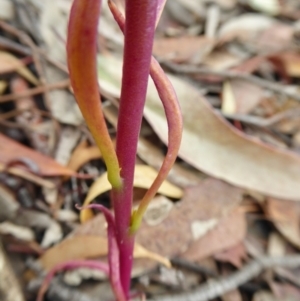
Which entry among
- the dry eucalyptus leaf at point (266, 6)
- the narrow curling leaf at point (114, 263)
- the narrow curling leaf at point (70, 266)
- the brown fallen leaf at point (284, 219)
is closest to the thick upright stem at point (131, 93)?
the narrow curling leaf at point (114, 263)

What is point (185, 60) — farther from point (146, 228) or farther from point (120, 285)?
point (120, 285)

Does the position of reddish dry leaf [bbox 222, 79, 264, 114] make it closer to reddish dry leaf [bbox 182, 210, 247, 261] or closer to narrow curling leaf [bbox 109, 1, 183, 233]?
reddish dry leaf [bbox 182, 210, 247, 261]

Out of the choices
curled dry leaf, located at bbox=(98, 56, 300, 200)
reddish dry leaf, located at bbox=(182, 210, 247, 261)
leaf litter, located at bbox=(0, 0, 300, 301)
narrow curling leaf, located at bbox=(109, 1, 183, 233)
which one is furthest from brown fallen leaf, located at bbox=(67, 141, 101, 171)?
narrow curling leaf, located at bbox=(109, 1, 183, 233)

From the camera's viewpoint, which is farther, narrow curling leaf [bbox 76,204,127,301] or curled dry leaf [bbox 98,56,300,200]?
curled dry leaf [bbox 98,56,300,200]

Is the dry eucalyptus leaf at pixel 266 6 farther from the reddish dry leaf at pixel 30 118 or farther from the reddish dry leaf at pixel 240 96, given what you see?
the reddish dry leaf at pixel 30 118

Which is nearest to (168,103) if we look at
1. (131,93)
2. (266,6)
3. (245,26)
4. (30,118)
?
(131,93)

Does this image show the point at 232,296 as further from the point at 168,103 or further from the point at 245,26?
the point at 245,26
